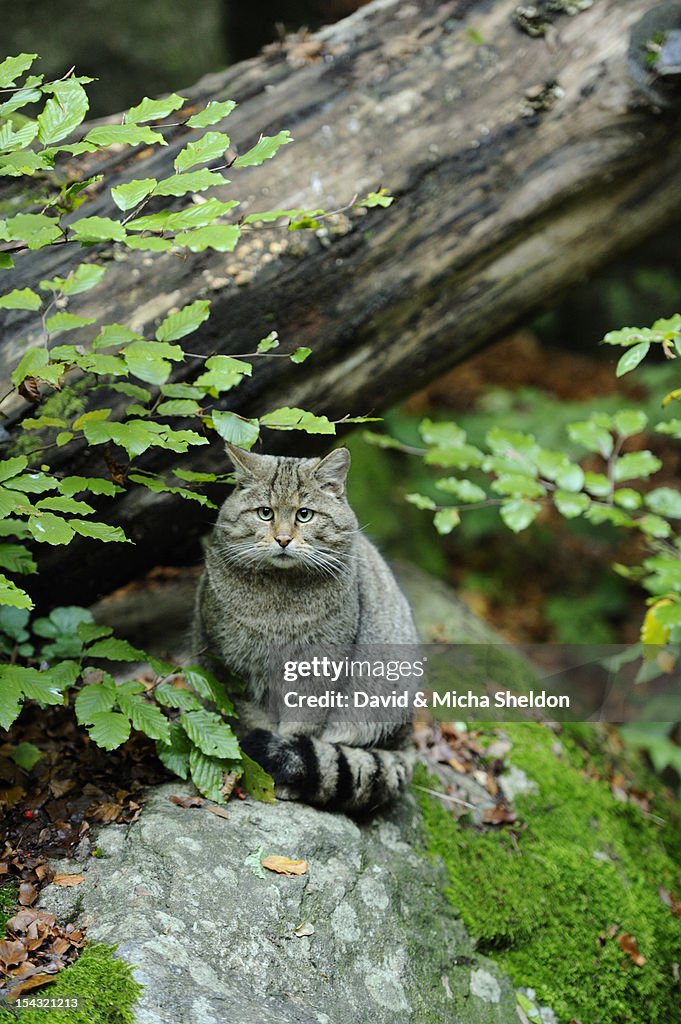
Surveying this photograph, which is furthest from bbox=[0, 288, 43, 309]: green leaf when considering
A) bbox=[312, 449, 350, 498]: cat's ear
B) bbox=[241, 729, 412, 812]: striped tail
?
bbox=[241, 729, 412, 812]: striped tail

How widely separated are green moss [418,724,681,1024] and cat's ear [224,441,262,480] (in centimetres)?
170

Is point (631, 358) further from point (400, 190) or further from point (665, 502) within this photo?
point (400, 190)

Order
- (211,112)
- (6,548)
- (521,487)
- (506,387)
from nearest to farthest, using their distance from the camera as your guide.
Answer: (211,112) → (6,548) → (521,487) → (506,387)

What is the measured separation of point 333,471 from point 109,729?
1.38m

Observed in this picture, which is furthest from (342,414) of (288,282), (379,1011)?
(379,1011)

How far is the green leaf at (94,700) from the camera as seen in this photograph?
3.03m

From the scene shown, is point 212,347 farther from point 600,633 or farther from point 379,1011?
point 600,633

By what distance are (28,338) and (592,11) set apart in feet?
11.0

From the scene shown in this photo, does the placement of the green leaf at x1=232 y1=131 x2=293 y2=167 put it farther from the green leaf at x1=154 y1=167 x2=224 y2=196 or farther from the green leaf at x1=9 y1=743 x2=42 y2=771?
the green leaf at x1=9 y1=743 x2=42 y2=771

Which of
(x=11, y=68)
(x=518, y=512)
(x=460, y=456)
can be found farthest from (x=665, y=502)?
(x=11, y=68)

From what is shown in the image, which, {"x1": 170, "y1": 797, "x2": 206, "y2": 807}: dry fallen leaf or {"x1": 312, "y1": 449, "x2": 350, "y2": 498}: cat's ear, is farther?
{"x1": 312, "y1": 449, "x2": 350, "y2": 498}: cat's ear

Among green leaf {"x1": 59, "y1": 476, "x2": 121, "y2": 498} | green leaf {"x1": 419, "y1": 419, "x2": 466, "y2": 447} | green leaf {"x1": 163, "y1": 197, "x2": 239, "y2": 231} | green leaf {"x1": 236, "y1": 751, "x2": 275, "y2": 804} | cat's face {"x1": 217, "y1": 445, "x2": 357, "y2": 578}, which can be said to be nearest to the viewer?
green leaf {"x1": 163, "y1": 197, "x2": 239, "y2": 231}

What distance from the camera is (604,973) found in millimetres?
3816

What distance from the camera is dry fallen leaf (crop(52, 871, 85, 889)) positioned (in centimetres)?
287
